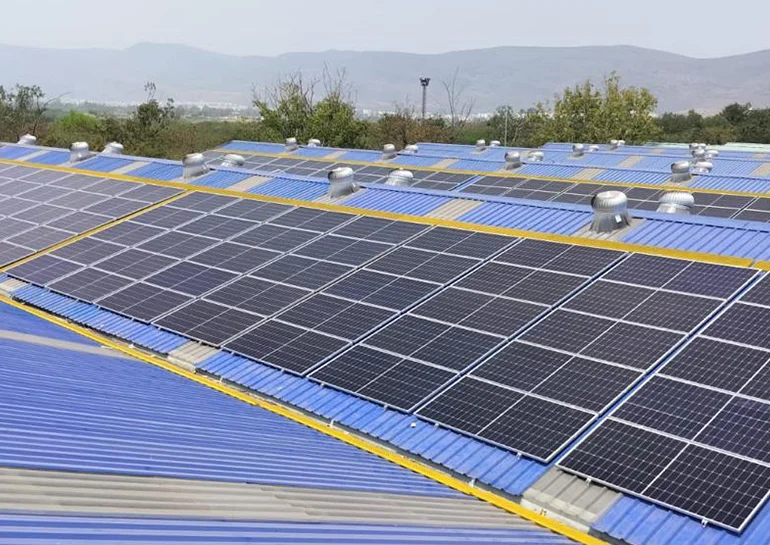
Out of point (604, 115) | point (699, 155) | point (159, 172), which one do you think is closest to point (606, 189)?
point (699, 155)

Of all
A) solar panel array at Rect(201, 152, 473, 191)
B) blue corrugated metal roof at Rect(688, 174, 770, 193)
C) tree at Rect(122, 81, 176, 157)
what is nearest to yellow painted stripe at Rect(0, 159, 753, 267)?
solar panel array at Rect(201, 152, 473, 191)

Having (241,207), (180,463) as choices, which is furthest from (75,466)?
(241,207)

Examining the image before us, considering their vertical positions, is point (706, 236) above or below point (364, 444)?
above

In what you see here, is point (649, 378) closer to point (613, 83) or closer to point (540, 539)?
point (540, 539)

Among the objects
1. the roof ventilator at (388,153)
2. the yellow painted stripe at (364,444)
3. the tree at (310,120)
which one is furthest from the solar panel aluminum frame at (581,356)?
the tree at (310,120)

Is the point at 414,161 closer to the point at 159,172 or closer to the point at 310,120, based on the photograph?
the point at 159,172
